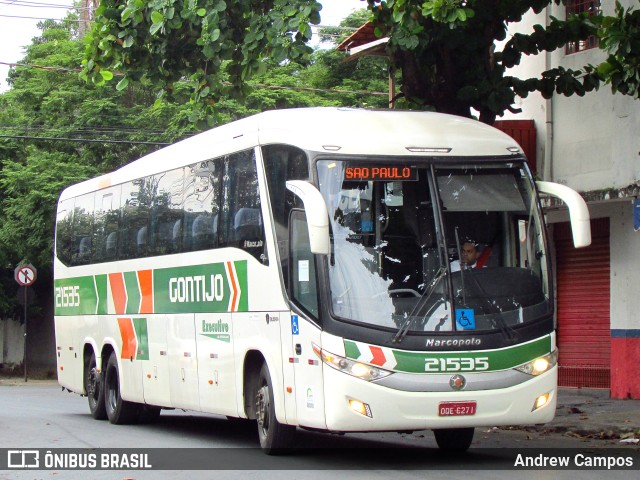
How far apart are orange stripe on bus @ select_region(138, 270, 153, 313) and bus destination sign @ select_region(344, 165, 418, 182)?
5144 millimetres

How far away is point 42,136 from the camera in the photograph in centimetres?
3319

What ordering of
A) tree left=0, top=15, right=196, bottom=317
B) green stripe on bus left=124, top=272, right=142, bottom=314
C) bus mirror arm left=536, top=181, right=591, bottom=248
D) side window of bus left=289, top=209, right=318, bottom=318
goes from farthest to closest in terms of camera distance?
tree left=0, top=15, right=196, bottom=317, green stripe on bus left=124, top=272, right=142, bottom=314, bus mirror arm left=536, top=181, right=591, bottom=248, side window of bus left=289, top=209, right=318, bottom=318

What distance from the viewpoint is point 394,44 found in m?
14.0

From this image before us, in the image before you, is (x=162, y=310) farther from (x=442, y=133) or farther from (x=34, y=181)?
(x=34, y=181)

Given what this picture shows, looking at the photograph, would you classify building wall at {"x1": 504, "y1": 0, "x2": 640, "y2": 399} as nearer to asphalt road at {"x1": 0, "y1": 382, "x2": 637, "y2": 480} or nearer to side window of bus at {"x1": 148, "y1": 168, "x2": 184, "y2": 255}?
asphalt road at {"x1": 0, "y1": 382, "x2": 637, "y2": 480}

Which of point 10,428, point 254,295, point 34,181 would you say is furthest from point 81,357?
point 34,181

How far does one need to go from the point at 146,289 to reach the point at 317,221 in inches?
232

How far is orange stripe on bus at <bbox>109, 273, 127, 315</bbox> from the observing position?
1616 centimetres

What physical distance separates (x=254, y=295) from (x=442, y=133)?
8.49 feet

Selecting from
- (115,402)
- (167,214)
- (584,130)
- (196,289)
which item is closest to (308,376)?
(196,289)

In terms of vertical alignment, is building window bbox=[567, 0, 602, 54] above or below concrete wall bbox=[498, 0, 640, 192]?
above

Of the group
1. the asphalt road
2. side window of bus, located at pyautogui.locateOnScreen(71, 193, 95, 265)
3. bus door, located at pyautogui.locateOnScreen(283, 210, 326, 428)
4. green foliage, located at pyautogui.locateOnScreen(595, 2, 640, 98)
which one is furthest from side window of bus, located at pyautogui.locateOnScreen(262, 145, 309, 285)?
side window of bus, located at pyautogui.locateOnScreen(71, 193, 95, 265)

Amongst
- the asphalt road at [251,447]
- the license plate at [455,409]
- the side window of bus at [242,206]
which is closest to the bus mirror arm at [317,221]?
the side window of bus at [242,206]

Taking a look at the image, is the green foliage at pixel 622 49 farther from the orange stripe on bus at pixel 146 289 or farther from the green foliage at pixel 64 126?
the green foliage at pixel 64 126
